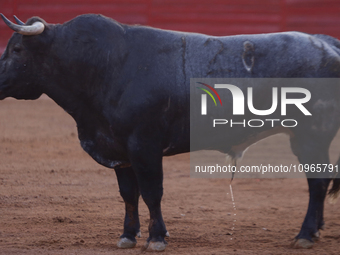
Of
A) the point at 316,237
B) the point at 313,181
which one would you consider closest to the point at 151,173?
the point at 313,181

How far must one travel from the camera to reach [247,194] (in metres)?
6.37

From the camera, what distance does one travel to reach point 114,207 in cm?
561

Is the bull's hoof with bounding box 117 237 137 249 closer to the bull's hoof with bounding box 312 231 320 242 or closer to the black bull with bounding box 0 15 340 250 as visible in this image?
the black bull with bounding box 0 15 340 250

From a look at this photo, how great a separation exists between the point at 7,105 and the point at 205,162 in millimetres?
4564

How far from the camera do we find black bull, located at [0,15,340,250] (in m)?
4.02

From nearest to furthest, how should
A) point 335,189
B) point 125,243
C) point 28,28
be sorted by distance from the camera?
1. point 28,28
2. point 125,243
3. point 335,189

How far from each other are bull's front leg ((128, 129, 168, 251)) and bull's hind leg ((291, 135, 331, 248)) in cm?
107

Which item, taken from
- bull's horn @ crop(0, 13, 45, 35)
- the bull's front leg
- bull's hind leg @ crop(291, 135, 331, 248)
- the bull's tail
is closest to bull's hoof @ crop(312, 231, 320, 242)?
bull's hind leg @ crop(291, 135, 331, 248)

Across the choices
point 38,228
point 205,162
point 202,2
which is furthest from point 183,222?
point 202,2

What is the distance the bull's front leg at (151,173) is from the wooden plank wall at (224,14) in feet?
29.6

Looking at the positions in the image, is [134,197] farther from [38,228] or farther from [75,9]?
[75,9]

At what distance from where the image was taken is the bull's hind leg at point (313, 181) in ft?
13.4

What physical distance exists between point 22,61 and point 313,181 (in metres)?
2.39

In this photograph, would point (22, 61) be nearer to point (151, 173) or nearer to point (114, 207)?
point (151, 173)
